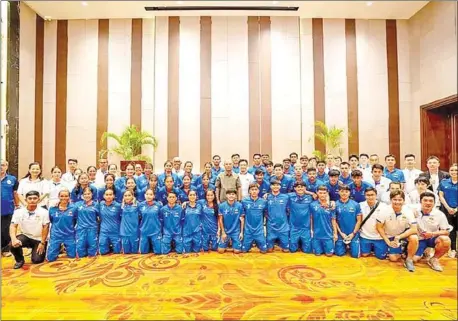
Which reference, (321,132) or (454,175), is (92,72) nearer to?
(321,132)

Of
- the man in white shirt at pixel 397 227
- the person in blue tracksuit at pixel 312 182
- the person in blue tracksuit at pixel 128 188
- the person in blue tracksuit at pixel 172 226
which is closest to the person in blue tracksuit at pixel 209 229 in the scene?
the person in blue tracksuit at pixel 172 226

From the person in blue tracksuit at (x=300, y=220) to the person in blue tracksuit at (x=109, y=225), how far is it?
8.34 ft

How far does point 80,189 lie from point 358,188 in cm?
439

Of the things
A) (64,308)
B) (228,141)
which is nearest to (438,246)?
(64,308)

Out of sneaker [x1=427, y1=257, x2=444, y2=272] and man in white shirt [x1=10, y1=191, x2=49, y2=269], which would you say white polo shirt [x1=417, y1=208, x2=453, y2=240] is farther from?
man in white shirt [x1=10, y1=191, x2=49, y2=269]

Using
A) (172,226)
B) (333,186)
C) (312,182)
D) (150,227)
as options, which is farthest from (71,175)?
(333,186)

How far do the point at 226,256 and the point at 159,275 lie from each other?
3.51 ft

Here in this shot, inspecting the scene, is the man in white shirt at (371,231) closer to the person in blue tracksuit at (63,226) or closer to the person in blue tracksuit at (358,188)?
the person in blue tracksuit at (358,188)

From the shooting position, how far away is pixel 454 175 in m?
4.39

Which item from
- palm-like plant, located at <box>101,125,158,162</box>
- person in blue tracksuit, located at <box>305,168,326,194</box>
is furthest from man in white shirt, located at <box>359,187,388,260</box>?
palm-like plant, located at <box>101,125,158,162</box>

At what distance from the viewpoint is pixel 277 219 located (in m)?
4.69

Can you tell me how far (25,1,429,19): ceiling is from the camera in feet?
23.4

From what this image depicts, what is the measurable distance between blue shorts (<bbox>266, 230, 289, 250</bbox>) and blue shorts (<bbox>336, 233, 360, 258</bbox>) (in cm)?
71

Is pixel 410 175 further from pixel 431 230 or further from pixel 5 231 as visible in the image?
pixel 5 231
